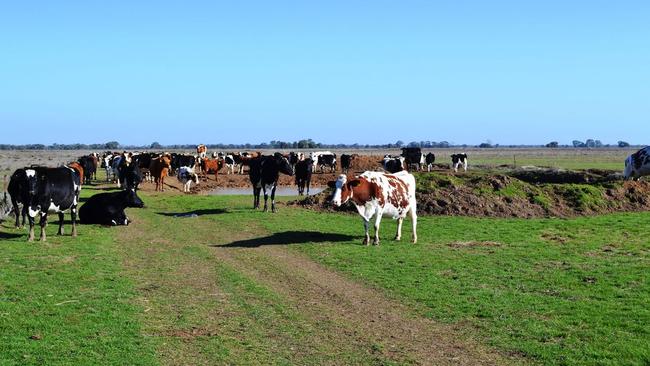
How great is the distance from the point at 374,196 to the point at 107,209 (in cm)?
1088

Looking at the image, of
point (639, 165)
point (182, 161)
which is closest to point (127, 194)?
point (182, 161)

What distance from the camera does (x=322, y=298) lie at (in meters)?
13.9

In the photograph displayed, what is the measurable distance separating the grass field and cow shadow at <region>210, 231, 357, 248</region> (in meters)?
0.10

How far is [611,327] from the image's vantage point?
11.4m

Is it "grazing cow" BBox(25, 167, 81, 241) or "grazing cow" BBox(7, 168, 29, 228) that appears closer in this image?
"grazing cow" BBox(7, 168, 29, 228)

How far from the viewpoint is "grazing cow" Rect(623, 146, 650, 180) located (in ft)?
127

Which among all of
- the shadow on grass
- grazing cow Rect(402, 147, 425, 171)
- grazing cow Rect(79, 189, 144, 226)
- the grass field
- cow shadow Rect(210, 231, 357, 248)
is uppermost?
grazing cow Rect(402, 147, 425, 171)

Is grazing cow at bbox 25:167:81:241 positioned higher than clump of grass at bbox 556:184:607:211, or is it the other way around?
grazing cow at bbox 25:167:81:241

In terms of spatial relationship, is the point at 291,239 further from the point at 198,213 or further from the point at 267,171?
the point at 198,213

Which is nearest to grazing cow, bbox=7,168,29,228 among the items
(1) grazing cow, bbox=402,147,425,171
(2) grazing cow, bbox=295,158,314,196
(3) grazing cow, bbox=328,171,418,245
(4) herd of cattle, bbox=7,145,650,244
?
(4) herd of cattle, bbox=7,145,650,244

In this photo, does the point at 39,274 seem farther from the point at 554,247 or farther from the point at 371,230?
the point at 554,247

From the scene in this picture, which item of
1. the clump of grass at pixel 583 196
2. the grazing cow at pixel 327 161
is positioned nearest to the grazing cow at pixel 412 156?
the grazing cow at pixel 327 161

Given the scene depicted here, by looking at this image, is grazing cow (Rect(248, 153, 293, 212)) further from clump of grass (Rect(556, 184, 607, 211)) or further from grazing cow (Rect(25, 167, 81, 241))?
clump of grass (Rect(556, 184, 607, 211))

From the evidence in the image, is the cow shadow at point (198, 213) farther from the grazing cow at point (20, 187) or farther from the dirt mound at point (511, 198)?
the grazing cow at point (20, 187)
